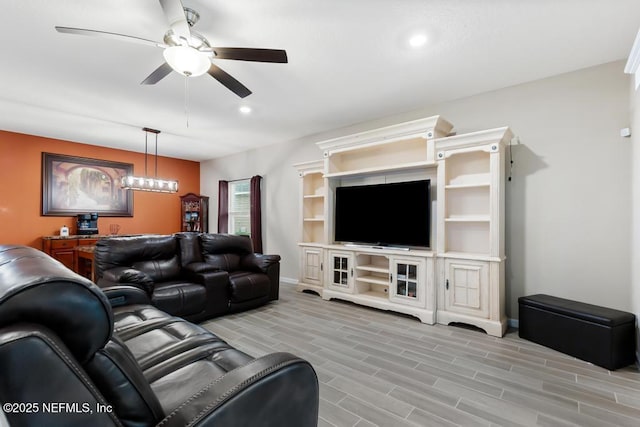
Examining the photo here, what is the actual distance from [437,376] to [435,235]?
1.90 metres

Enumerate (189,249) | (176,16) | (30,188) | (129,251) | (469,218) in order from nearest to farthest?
(176,16) → (469,218) → (129,251) → (189,249) → (30,188)

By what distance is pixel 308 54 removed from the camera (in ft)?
9.09

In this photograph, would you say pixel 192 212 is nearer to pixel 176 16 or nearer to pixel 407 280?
pixel 407 280

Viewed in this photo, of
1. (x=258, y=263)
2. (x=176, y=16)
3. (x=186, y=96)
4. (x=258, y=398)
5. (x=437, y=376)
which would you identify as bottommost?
(x=437, y=376)

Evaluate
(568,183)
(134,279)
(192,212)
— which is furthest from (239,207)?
(568,183)

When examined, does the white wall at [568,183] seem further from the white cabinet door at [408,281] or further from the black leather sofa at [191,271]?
the black leather sofa at [191,271]

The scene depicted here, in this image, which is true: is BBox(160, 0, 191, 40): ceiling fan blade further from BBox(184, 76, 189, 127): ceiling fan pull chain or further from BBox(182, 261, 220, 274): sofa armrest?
BBox(182, 261, 220, 274): sofa armrest

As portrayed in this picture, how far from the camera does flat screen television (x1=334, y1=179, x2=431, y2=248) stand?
3.76 m

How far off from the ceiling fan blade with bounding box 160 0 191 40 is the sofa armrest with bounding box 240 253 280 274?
114 inches

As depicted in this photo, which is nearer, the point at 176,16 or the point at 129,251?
the point at 176,16

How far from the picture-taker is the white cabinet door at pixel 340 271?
13.9ft

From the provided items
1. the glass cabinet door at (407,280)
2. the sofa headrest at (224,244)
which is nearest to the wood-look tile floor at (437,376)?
the glass cabinet door at (407,280)

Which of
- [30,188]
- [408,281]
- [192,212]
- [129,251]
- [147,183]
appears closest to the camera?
[129,251]

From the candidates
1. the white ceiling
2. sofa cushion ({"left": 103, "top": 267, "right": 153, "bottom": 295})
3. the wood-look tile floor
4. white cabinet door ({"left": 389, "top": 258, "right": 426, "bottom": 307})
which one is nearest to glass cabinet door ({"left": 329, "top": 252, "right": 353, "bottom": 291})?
white cabinet door ({"left": 389, "top": 258, "right": 426, "bottom": 307})
